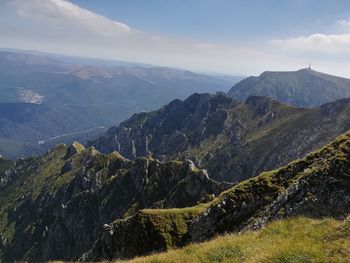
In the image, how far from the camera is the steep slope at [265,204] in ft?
102

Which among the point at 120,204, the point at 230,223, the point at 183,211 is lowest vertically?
the point at 120,204

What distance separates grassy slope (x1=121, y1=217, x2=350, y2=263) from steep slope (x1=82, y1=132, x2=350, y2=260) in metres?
7.01

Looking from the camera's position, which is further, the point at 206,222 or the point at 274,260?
the point at 206,222

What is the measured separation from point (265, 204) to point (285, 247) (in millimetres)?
20789

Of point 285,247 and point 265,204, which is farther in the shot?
point 265,204

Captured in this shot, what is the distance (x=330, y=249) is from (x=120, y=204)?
608 feet

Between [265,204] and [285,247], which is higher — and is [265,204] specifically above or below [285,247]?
below

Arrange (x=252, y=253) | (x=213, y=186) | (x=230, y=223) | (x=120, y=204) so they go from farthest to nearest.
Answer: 1. (x=120, y=204)
2. (x=213, y=186)
3. (x=230, y=223)
4. (x=252, y=253)

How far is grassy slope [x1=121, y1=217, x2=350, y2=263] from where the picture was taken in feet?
57.7

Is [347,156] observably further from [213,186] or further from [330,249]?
[213,186]

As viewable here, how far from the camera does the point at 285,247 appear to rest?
733 inches

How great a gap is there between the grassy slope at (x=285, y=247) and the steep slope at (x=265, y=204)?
7012 mm

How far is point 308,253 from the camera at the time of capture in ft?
58.3

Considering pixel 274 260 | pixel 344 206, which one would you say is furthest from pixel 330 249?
pixel 344 206
